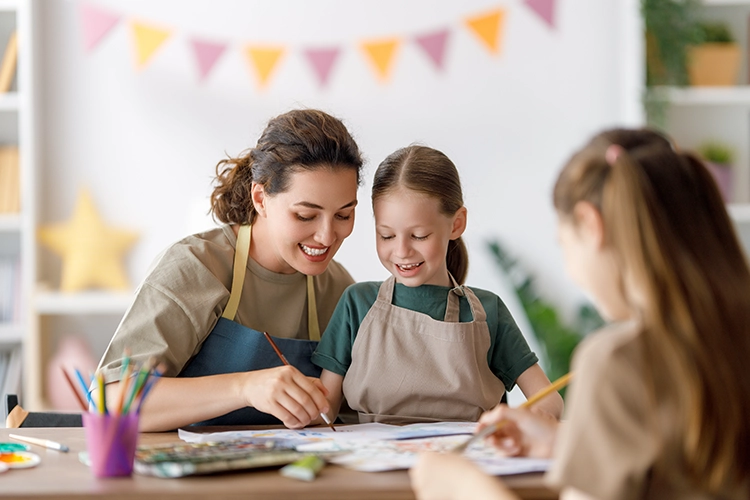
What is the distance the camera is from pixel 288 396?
127 centimetres

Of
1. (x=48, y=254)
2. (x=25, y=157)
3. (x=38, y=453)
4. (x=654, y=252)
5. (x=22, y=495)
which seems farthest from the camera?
(x=48, y=254)

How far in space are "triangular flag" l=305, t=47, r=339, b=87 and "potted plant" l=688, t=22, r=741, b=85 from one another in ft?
4.41

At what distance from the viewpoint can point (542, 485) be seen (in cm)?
100

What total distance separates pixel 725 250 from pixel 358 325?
790 millimetres

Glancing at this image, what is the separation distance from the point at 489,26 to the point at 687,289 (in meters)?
2.68

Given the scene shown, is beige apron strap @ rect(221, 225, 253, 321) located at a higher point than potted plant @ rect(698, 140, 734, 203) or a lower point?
lower

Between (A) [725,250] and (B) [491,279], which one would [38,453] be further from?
(B) [491,279]

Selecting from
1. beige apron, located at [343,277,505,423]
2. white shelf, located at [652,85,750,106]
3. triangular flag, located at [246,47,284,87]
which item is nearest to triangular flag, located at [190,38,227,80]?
triangular flag, located at [246,47,284,87]

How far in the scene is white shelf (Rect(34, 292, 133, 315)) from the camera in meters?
3.08

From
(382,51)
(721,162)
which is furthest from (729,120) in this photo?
(382,51)

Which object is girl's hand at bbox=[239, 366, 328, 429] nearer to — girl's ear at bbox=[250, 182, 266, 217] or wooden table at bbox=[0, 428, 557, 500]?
wooden table at bbox=[0, 428, 557, 500]

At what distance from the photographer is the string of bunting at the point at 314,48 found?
10.9ft

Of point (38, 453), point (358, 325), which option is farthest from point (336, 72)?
point (38, 453)

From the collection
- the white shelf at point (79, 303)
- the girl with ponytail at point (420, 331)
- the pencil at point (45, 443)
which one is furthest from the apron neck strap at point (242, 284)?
the white shelf at point (79, 303)
